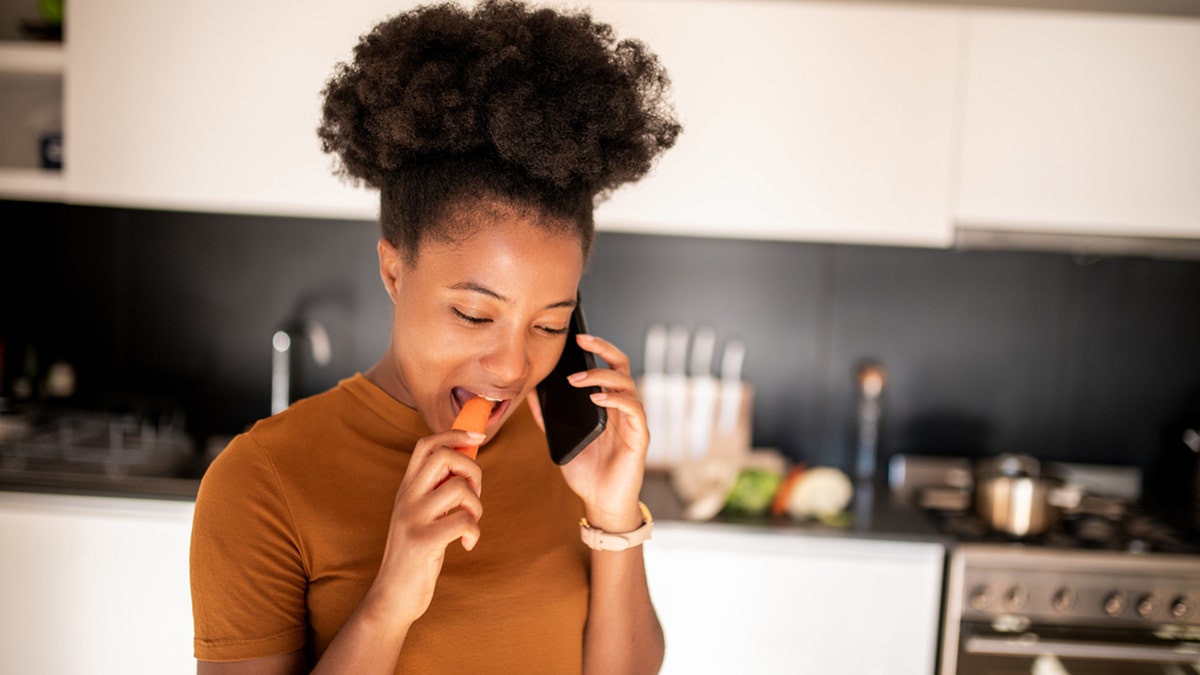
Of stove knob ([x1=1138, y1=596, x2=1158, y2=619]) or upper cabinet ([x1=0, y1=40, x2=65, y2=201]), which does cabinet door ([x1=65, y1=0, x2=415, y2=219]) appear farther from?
stove knob ([x1=1138, y1=596, x2=1158, y2=619])

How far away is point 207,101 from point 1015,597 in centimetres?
224

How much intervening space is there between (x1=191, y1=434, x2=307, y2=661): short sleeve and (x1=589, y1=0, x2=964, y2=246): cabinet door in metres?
1.46

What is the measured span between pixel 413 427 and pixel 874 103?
1626 mm

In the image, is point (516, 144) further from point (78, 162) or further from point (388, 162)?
point (78, 162)

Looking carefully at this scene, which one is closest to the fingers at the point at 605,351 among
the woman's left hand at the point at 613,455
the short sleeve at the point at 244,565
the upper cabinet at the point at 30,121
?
the woman's left hand at the point at 613,455

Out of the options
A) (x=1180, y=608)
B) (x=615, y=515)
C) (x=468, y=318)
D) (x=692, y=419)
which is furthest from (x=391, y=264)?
(x=1180, y=608)

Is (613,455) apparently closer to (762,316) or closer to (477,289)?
(477,289)

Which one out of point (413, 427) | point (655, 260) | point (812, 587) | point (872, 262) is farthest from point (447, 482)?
point (872, 262)

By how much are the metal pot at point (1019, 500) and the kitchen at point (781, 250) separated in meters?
0.24

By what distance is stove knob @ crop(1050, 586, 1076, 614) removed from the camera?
1.98 meters

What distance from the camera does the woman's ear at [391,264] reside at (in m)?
0.97

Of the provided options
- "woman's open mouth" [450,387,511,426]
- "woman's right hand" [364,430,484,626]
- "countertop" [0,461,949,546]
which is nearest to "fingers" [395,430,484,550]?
"woman's right hand" [364,430,484,626]

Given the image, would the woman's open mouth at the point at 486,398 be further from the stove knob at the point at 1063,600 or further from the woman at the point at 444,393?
the stove knob at the point at 1063,600

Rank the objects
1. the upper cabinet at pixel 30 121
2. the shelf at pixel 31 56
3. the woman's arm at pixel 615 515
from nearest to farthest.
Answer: the woman's arm at pixel 615 515, the shelf at pixel 31 56, the upper cabinet at pixel 30 121
